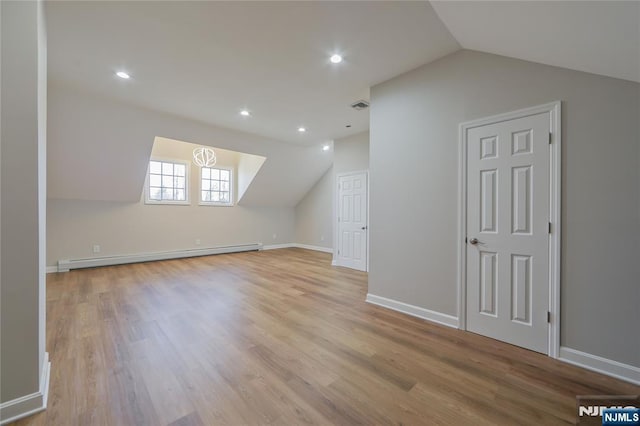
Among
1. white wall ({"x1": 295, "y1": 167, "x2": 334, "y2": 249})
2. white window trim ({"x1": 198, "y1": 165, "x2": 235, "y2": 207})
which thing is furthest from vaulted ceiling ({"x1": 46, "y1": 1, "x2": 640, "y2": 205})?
white wall ({"x1": 295, "y1": 167, "x2": 334, "y2": 249})

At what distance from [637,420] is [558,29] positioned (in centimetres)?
246

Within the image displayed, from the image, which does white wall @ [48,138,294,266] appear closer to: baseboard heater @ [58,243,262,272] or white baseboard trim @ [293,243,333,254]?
baseboard heater @ [58,243,262,272]

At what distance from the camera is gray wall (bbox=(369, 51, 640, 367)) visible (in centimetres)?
186

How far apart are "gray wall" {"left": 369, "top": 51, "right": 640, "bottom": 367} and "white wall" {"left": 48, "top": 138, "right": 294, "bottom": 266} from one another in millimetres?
5281

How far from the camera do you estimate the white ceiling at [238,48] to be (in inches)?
83.2

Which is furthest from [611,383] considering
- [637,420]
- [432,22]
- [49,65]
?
[49,65]

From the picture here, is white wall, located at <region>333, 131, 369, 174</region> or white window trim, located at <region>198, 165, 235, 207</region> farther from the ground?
white wall, located at <region>333, 131, 369, 174</region>

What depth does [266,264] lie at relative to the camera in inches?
233

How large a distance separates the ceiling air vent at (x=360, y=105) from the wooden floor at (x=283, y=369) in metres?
2.95

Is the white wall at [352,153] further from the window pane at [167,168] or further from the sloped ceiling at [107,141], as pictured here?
the window pane at [167,168]

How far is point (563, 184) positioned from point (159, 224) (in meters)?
7.22

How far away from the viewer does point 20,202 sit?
1470 millimetres

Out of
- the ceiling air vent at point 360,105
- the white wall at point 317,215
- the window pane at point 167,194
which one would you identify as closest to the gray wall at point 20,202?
the ceiling air vent at point 360,105

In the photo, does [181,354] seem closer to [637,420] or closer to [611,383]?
[637,420]
